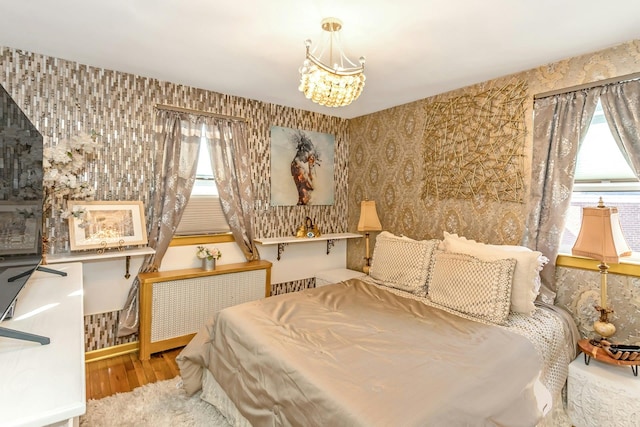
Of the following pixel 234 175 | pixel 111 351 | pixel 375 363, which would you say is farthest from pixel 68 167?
pixel 375 363

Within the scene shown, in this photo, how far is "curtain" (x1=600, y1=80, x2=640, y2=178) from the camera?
2.11 metres

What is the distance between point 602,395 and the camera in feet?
6.29

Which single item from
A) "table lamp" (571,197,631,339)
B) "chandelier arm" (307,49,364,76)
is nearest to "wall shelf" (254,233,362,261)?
"chandelier arm" (307,49,364,76)

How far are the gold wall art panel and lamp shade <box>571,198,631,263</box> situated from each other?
609mm

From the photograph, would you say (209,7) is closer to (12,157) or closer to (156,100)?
(12,157)

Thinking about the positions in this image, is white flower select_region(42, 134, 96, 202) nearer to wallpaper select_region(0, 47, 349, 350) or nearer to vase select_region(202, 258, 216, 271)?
wallpaper select_region(0, 47, 349, 350)

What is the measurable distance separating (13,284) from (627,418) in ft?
10.6

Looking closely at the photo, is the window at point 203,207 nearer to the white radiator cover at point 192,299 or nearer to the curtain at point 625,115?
the white radiator cover at point 192,299

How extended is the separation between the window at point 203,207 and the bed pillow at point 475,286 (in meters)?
2.19

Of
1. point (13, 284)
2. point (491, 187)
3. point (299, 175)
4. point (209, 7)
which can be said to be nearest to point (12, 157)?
point (13, 284)

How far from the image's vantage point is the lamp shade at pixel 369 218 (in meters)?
3.67

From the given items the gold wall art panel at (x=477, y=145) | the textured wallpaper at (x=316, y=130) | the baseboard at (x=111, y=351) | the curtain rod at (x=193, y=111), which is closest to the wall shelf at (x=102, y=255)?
the textured wallpaper at (x=316, y=130)

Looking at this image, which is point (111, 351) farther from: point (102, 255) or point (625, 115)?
point (625, 115)

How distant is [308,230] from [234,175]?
108 cm
